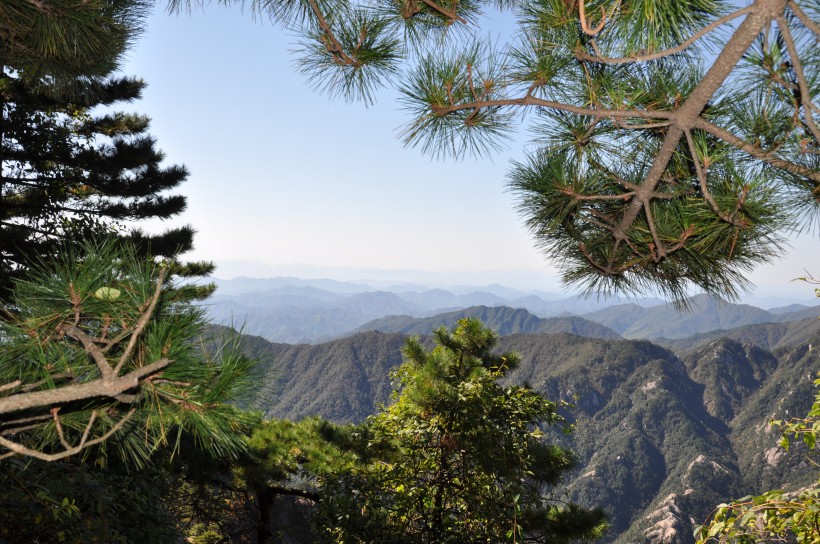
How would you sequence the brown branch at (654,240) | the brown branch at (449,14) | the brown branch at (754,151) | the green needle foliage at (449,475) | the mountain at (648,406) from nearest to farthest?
the brown branch at (754,151) < the brown branch at (449,14) < the brown branch at (654,240) < the green needle foliage at (449,475) < the mountain at (648,406)

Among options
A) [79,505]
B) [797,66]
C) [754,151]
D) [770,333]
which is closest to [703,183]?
[754,151]

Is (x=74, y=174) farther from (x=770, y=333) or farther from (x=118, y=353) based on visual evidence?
(x=770, y=333)

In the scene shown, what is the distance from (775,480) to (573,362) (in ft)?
127

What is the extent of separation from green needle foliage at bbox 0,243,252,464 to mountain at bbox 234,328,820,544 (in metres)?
60.4

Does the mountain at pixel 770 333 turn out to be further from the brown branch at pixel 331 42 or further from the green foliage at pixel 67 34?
the green foliage at pixel 67 34

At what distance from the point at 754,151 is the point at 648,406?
9985 cm

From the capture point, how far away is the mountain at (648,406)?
64875mm

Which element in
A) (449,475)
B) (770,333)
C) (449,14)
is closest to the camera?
(449,14)

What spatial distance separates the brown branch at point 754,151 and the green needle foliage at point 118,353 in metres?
1.69

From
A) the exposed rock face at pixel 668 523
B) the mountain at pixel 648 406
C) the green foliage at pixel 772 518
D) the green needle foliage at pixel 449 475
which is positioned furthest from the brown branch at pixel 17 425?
the mountain at pixel 648 406

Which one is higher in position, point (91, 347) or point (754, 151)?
point (754, 151)

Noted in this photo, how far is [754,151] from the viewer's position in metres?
1.73

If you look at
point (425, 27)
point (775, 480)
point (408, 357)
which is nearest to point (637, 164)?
point (425, 27)

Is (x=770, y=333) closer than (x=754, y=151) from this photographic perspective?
No
